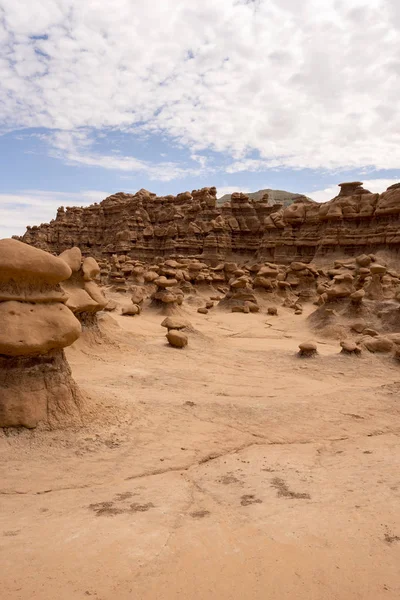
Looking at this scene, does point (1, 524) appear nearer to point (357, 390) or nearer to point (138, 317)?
point (357, 390)

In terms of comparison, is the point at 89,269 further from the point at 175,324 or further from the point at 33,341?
the point at 33,341

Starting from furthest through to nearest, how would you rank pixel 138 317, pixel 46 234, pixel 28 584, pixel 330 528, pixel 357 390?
pixel 46 234 → pixel 138 317 → pixel 357 390 → pixel 330 528 → pixel 28 584

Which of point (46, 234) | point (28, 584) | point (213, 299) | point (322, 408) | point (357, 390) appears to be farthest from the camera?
point (46, 234)

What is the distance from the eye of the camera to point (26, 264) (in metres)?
4.51

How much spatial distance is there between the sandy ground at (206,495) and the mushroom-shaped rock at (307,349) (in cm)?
213

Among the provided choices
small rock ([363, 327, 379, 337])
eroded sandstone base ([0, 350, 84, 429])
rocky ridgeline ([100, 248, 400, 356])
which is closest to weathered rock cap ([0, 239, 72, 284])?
eroded sandstone base ([0, 350, 84, 429])

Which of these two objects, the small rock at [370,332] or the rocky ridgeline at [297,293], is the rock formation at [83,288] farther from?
the small rock at [370,332]

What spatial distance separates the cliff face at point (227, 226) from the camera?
86.7 feet

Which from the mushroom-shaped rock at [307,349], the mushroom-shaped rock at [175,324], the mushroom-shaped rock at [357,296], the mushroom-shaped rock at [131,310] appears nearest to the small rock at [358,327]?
the mushroom-shaped rock at [357,296]

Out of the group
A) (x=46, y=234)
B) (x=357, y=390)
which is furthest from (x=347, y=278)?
(x=46, y=234)

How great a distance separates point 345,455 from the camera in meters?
4.50

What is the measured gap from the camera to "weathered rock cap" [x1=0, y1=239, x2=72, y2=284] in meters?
4.42

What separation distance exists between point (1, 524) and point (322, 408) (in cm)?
447

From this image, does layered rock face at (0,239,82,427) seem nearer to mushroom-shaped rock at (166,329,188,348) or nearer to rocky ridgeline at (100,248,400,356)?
mushroom-shaped rock at (166,329,188,348)
